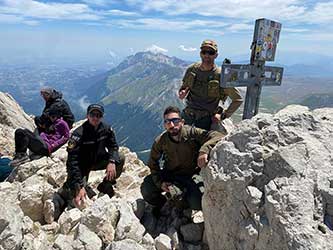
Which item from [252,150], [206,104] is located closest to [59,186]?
[206,104]

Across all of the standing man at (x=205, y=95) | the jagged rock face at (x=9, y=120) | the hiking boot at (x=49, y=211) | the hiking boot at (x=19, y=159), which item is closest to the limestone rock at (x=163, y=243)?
the hiking boot at (x=49, y=211)

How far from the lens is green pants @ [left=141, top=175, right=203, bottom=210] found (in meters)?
9.19

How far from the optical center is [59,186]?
12242 millimetres

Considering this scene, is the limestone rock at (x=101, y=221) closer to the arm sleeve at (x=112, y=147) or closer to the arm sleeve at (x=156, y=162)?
the arm sleeve at (x=156, y=162)

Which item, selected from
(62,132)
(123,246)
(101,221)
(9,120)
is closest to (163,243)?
(123,246)

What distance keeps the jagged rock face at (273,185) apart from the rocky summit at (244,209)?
0.02 meters

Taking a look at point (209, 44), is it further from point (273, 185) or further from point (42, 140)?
point (42, 140)

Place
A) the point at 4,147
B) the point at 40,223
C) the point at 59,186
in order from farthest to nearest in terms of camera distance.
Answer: the point at 4,147 < the point at 59,186 < the point at 40,223

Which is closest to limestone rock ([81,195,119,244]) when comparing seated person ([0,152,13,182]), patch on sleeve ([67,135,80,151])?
patch on sleeve ([67,135,80,151])

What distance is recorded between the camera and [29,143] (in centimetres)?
1468

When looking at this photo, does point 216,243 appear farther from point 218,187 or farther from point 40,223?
point 40,223

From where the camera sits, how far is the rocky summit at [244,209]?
6.46 meters

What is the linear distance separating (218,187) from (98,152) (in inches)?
217

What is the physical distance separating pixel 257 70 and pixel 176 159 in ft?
11.1
